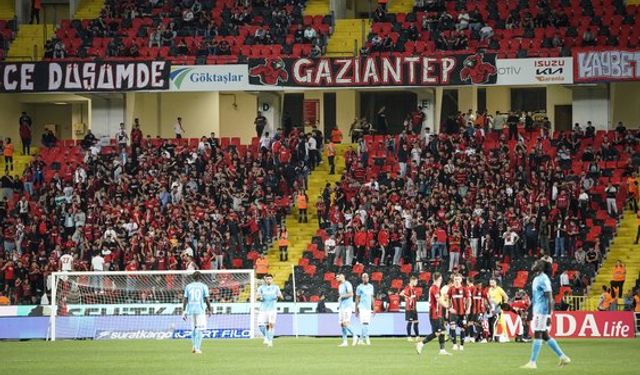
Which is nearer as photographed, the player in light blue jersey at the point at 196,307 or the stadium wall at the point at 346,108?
the player in light blue jersey at the point at 196,307

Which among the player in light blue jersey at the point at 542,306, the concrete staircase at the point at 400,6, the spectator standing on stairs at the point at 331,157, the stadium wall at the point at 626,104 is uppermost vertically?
the concrete staircase at the point at 400,6

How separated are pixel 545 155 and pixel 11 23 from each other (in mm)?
24409

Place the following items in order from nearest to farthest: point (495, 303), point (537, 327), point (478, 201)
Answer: point (537, 327)
point (495, 303)
point (478, 201)

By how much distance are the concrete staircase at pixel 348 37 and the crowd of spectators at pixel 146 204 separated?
3841 millimetres

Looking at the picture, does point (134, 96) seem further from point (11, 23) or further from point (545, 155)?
point (545, 155)

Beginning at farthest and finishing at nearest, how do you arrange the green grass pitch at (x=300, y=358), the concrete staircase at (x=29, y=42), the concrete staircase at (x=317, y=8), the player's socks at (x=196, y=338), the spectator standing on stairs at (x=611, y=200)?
the concrete staircase at (x=317, y=8), the concrete staircase at (x=29, y=42), the spectator standing on stairs at (x=611, y=200), the player's socks at (x=196, y=338), the green grass pitch at (x=300, y=358)

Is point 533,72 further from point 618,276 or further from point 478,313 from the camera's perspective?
point 478,313

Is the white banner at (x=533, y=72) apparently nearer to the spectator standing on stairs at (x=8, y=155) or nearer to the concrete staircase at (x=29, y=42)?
the concrete staircase at (x=29, y=42)

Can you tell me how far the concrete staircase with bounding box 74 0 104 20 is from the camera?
2377 inches

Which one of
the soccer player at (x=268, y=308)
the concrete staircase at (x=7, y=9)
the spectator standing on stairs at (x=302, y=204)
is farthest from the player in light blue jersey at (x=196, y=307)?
the concrete staircase at (x=7, y=9)

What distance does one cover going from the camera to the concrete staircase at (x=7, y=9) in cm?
6197

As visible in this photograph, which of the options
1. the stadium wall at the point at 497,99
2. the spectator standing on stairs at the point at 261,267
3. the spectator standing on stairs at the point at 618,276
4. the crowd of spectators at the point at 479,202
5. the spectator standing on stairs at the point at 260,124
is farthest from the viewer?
the stadium wall at the point at 497,99

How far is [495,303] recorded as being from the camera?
37188 mm

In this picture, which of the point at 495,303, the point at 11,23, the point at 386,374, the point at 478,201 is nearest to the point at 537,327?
the point at 386,374
